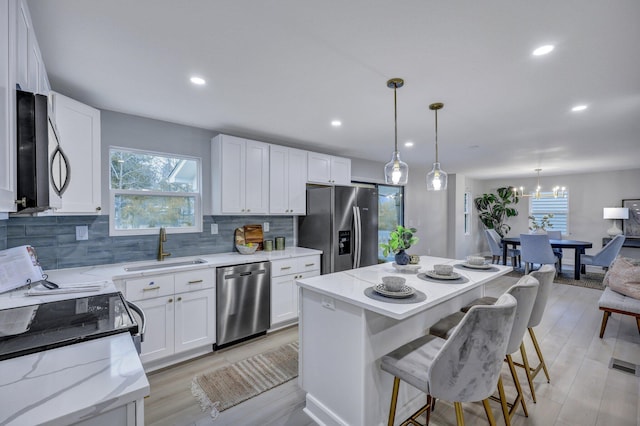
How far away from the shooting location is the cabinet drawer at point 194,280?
2645 millimetres

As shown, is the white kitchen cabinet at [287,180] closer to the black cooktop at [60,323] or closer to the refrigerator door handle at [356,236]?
the refrigerator door handle at [356,236]

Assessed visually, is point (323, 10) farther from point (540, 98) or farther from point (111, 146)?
point (111, 146)

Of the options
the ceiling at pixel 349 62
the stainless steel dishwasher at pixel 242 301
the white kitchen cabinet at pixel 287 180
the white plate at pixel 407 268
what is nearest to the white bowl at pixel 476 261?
the white plate at pixel 407 268

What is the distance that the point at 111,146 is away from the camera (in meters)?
2.83

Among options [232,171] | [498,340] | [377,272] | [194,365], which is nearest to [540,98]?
[377,272]

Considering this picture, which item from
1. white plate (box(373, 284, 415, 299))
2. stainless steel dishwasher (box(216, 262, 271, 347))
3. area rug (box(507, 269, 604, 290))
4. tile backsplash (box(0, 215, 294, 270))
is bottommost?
area rug (box(507, 269, 604, 290))

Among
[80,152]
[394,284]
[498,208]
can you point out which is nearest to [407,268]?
[394,284]

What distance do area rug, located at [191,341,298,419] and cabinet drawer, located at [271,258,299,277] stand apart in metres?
0.84

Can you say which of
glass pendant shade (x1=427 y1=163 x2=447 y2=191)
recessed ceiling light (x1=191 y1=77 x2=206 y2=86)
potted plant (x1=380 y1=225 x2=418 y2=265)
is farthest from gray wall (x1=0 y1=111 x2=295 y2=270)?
glass pendant shade (x1=427 y1=163 x2=447 y2=191)

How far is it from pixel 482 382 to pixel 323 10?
1996mm

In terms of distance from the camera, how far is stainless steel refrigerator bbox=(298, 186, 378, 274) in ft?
12.4

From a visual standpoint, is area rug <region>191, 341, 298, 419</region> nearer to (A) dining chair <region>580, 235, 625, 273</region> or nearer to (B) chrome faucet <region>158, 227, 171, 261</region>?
(B) chrome faucet <region>158, 227, 171, 261</region>

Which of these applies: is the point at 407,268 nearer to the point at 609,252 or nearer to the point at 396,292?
the point at 396,292

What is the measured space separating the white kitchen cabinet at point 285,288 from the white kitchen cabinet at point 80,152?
1.80 meters
